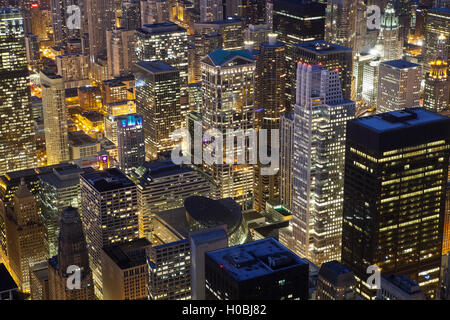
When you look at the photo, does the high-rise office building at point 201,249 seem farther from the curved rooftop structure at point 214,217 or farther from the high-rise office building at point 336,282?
the curved rooftop structure at point 214,217

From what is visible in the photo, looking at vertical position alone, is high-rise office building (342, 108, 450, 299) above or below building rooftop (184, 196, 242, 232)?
above

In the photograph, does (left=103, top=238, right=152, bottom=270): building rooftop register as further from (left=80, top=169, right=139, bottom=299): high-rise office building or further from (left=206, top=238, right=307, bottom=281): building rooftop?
(left=206, top=238, right=307, bottom=281): building rooftop

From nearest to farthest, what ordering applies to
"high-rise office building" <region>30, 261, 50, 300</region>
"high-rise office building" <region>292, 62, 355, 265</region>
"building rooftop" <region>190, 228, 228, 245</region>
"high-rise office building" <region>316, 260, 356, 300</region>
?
"high-rise office building" <region>316, 260, 356, 300</region>
"building rooftop" <region>190, 228, 228, 245</region>
"high-rise office building" <region>30, 261, 50, 300</region>
"high-rise office building" <region>292, 62, 355, 265</region>

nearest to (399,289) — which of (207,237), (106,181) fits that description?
(207,237)

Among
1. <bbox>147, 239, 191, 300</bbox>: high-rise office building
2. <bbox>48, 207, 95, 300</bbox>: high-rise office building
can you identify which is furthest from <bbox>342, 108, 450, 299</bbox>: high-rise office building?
<bbox>48, 207, 95, 300</bbox>: high-rise office building

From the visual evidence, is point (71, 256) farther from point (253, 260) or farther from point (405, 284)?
point (405, 284)
